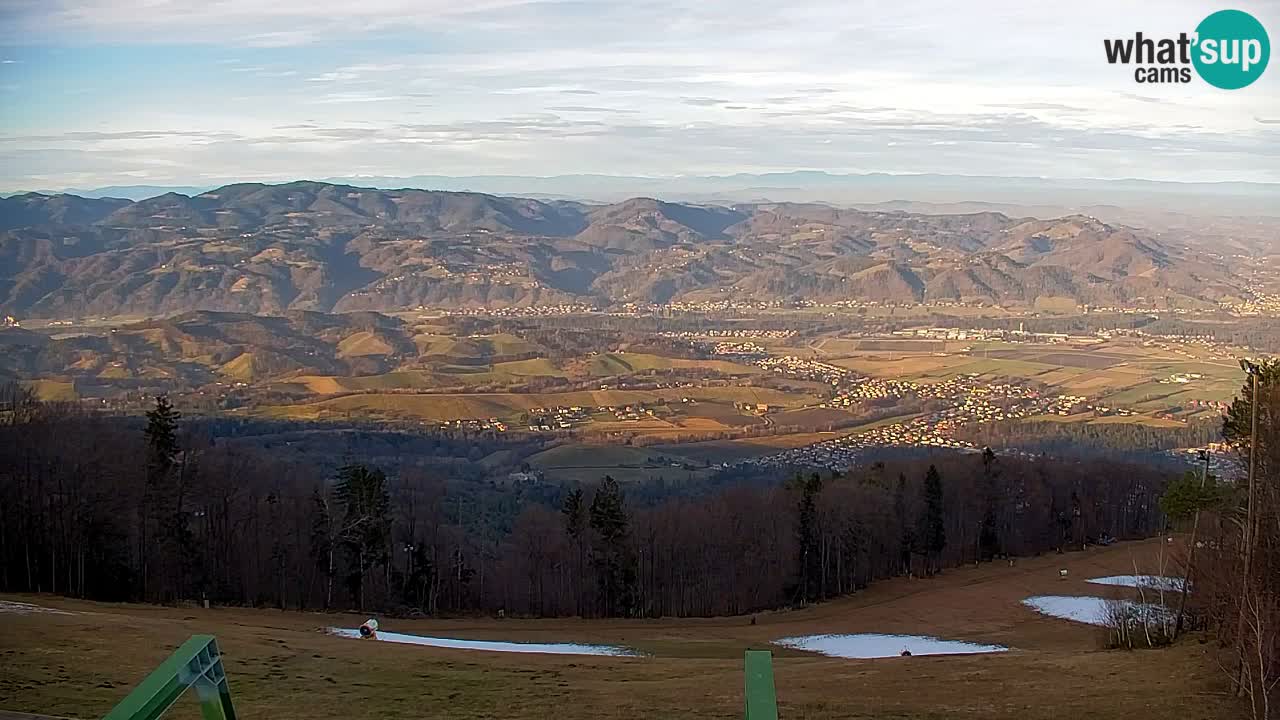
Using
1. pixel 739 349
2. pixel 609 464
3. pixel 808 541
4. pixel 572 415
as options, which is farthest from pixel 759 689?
pixel 739 349

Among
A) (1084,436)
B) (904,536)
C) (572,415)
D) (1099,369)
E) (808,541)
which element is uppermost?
(1099,369)

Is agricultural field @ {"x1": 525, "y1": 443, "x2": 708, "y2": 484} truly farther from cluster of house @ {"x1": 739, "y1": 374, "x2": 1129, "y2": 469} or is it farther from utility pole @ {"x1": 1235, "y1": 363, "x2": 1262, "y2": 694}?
utility pole @ {"x1": 1235, "y1": 363, "x2": 1262, "y2": 694}

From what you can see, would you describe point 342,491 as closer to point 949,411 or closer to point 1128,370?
point 949,411

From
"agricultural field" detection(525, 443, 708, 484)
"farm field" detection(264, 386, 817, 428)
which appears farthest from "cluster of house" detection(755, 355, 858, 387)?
"agricultural field" detection(525, 443, 708, 484)

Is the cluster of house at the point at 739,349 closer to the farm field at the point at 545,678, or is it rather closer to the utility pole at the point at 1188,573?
the farm field at the point at 545,678

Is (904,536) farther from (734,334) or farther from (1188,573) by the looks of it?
(734,334)

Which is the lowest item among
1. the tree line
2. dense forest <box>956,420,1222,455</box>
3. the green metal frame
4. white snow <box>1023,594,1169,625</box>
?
dense forest <box>956,420,1222,455</box>

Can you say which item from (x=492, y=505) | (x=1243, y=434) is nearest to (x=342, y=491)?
(x=492, y=505)
